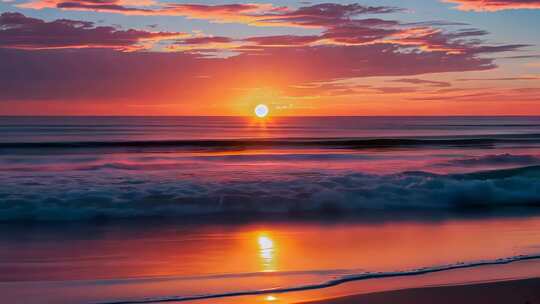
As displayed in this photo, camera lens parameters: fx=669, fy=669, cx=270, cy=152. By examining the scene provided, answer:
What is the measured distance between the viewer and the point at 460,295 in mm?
5457

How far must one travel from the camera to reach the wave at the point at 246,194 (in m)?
10.4

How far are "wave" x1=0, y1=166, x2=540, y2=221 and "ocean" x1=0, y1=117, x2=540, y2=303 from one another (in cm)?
3

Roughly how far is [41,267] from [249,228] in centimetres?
329

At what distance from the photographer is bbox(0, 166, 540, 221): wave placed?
1043 centimetres

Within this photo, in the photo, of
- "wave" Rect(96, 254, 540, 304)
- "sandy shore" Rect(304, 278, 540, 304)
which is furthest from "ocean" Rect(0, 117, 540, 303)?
"sandy shore" Rect(304, 278, 540, 304)

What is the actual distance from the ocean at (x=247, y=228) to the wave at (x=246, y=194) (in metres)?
0.03

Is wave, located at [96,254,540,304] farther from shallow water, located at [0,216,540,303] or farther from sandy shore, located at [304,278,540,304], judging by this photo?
sandy shore, located at [304,278,540,304]

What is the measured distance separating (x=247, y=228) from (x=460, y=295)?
13.9 ft

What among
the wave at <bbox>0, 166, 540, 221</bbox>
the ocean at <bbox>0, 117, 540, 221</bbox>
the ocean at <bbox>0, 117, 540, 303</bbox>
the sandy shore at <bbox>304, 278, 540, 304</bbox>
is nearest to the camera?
the sandy shore at <bbox>304, 278, 540, 304</bbox>

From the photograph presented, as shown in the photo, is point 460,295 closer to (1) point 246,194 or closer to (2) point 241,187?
(1) point 246,194

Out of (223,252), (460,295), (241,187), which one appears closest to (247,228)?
(223,252)

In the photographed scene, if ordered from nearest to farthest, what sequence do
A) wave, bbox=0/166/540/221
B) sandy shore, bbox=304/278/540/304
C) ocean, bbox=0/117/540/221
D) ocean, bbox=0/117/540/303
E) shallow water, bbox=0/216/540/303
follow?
1. sandy shore, bbox=304/278/540/304
2. shallow water, bbox=0/216/540/303
3. ocean, bbox=0/117/540/303
4. wave, bbox=0/166/540/221
5. ocean, bbox=0/117/540/221

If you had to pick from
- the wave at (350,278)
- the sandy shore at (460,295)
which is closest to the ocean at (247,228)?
the wave at (350,278)

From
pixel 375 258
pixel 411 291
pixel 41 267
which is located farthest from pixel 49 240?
pixel 411 291
